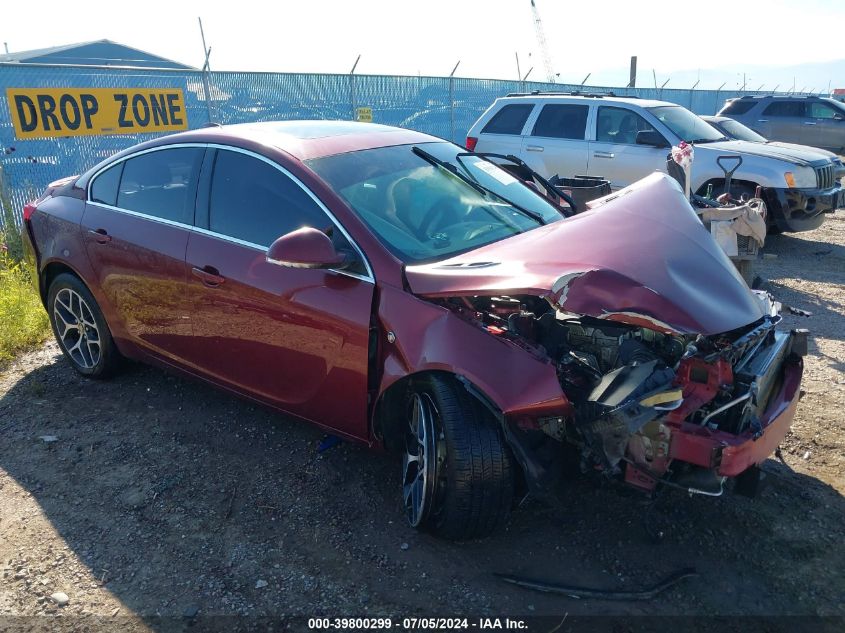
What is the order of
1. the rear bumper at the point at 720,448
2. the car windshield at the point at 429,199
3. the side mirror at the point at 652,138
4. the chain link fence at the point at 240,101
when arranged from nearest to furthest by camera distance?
the rear bumper at the point at 720,448 → the car windshield at the point at 429,199 → the chain link fence at the point at 240,101 → the side mirror at the point at 652,138

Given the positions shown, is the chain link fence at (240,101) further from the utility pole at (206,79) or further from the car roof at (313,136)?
the car roof at (313,136)

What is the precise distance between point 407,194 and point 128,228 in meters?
1.79

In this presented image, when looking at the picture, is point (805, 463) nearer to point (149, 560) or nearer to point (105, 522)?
point (149, 560)

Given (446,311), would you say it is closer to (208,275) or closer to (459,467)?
(459,467)

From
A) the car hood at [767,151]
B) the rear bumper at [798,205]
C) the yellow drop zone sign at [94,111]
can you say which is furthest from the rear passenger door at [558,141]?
the yellow drop zone sign at [94,111]

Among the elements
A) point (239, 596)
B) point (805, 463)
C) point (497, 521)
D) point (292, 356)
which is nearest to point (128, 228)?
point (292, 356)

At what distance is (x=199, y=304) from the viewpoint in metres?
3.75

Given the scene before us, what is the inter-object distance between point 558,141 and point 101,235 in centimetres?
700

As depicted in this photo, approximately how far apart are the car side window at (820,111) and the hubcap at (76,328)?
17733 mm

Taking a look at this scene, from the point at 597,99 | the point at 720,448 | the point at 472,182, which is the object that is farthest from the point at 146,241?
the point at 597,99

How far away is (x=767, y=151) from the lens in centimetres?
884

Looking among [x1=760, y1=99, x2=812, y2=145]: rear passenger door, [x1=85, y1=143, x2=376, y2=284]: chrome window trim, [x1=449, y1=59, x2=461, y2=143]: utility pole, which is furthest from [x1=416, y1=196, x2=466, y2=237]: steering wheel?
[x1=760, y1=99, x2=812, y2=145]: rear passenger door

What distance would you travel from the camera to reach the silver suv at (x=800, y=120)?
16703mm

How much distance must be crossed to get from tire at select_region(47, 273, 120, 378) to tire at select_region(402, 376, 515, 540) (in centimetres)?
264
